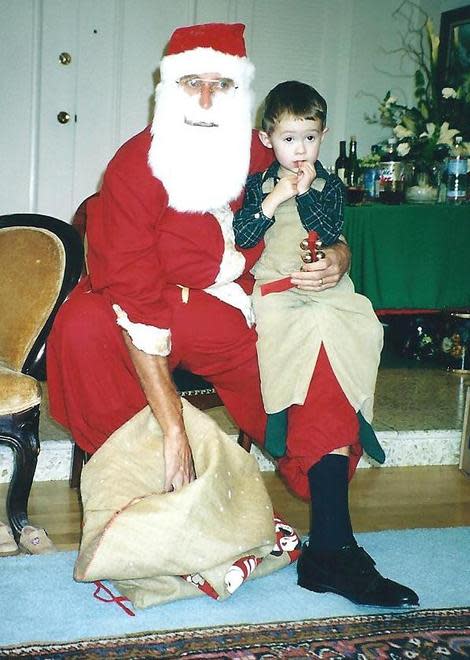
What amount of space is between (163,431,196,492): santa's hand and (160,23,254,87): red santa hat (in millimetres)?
752

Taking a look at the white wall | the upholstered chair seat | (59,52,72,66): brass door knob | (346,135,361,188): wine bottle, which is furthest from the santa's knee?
(59,52,72,66): brass door knob

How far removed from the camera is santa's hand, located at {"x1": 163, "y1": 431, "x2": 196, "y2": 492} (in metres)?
1.56

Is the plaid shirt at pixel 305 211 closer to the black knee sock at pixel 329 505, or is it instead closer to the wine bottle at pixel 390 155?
the black knee sock at pixel 329 505

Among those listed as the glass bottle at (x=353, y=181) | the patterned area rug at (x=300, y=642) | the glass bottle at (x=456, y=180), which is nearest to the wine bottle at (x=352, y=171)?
the glass bottle at (x=353, y=181)

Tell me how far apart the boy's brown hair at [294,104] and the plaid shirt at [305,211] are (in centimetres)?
12

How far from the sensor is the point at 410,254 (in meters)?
3.05

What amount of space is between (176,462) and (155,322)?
0.28 meters

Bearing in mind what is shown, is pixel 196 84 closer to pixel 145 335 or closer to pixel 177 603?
pixel 145 335

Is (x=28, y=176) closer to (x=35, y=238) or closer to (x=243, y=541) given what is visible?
(x=35, y=238)

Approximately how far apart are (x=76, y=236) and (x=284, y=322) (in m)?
0.61

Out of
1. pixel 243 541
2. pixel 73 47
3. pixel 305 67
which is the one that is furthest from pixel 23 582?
pixel 305 67

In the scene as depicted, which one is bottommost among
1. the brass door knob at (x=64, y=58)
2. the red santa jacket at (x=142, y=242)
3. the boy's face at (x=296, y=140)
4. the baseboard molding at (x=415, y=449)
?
the baseboard molding at (x=415, y=449)

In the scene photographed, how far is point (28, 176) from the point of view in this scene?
12.8 feet

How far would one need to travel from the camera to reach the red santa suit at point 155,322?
1575 mm
